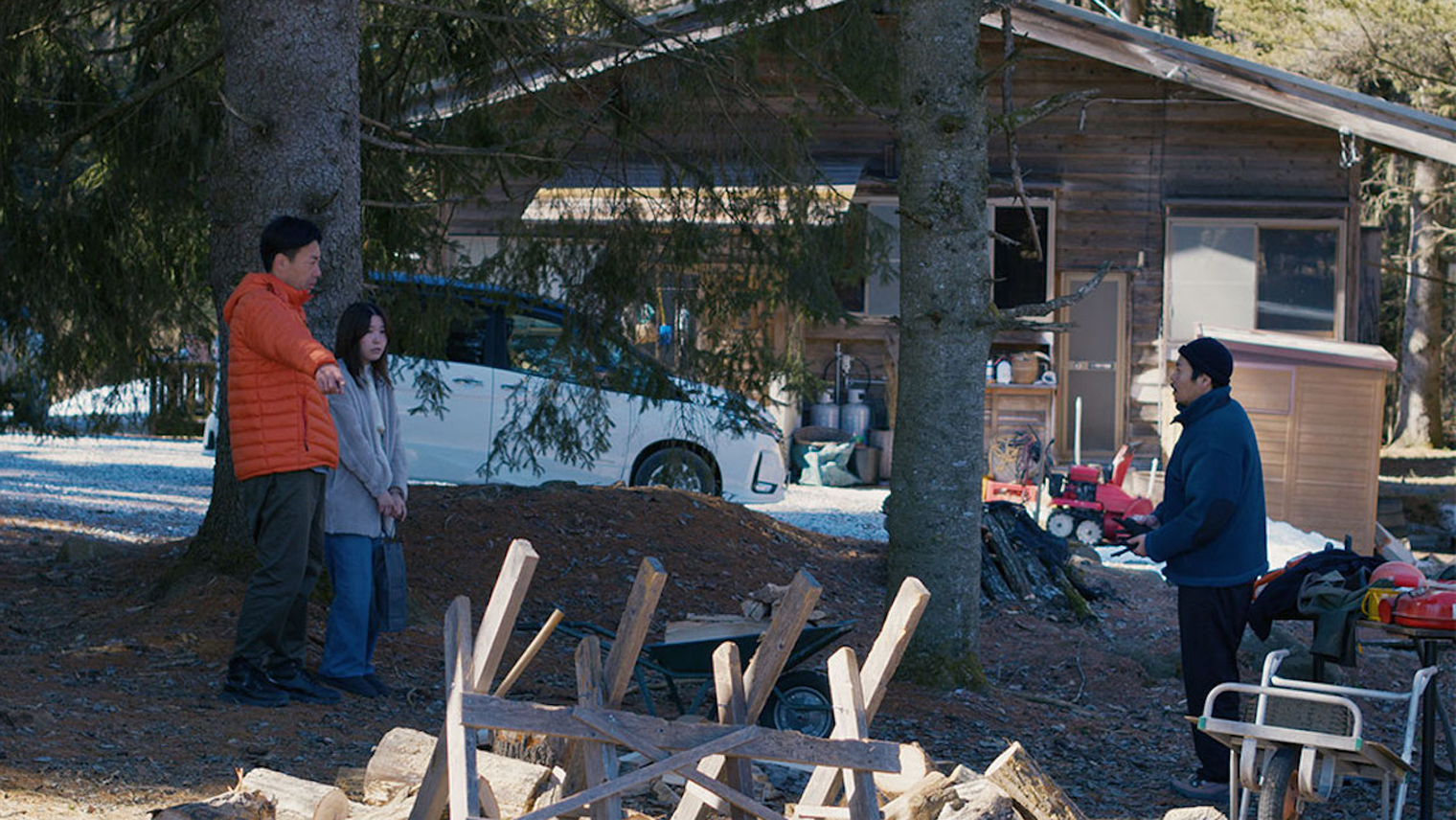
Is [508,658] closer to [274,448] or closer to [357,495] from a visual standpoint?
[357,495]

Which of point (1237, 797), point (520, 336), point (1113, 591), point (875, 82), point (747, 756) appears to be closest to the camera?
point (747, 756)

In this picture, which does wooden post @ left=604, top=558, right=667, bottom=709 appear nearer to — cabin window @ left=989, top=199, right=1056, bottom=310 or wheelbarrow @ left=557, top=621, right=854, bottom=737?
wheelbarrow @ left=557, top=621, right=854, bottom=737

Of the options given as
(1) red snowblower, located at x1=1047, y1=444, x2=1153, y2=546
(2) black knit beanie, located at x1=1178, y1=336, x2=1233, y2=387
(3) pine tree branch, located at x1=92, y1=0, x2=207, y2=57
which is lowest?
(1) red snowblower, located at x1=1047, y1=444, x2=1153, y2=546

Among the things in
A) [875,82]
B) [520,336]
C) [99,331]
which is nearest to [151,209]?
[99,331]

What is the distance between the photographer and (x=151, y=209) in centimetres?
885

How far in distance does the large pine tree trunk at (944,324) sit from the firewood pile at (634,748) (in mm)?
2695

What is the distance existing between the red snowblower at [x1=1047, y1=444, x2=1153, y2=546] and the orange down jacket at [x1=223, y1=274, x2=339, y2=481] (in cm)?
848

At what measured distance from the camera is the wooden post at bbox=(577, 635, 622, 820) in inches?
138

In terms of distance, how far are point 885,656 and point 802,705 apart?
215 centimetres

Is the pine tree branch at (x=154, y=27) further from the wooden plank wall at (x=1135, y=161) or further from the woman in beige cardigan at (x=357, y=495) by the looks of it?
the wooden plank wall at (x=1135, y=161)

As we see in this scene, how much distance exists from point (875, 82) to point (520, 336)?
4.19 m

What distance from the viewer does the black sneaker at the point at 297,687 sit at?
18.6 ft

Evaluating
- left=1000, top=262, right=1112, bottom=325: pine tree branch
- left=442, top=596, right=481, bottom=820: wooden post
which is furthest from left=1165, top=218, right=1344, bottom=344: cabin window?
left=442, top=596, right=481, bottom=820: wooden post

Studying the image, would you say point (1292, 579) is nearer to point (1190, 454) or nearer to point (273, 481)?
point (1190, 454)
